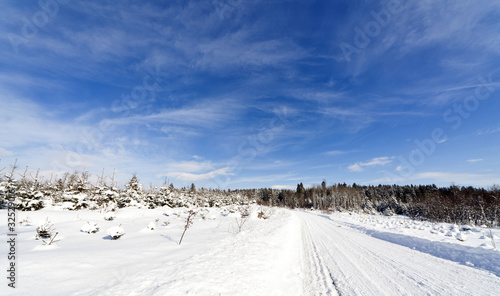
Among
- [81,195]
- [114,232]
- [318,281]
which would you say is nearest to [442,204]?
[318,281]

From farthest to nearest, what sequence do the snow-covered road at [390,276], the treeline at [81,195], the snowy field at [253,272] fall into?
the treeline at [81,195] < the snow-covered road at [390,276] < the snowy field at [253,272]

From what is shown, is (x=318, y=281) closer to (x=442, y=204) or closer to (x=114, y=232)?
(x=114, y=232)

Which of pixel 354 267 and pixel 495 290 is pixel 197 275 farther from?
pixel 495 290

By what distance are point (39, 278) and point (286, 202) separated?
118224 millimetres

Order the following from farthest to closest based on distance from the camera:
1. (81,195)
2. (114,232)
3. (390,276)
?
(81,195), (114,232), (390,276)

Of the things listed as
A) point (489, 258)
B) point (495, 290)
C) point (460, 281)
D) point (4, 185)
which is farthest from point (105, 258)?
point (4, 185)

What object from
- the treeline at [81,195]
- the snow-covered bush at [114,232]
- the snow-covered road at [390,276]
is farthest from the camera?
the treeline at [81,195]

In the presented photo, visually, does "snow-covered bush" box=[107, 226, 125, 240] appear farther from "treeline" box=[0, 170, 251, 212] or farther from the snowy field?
"treeline" box=[0, 170, 251, 212]

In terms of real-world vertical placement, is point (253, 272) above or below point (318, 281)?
above

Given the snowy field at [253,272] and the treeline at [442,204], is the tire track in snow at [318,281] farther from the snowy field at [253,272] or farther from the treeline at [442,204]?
the treeline at [442,204]

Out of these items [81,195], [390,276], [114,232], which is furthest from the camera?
[81,195]

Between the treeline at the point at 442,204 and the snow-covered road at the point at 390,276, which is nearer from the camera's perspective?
the snow-covered road at the point at 390,276

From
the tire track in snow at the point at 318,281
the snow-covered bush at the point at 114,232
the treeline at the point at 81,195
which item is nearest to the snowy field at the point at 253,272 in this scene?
the tire track in snow at the point at 318,281

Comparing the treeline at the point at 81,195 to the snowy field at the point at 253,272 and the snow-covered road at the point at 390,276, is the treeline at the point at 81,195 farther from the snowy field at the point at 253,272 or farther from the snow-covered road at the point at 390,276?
the snow-covered road at the point at 390,276
